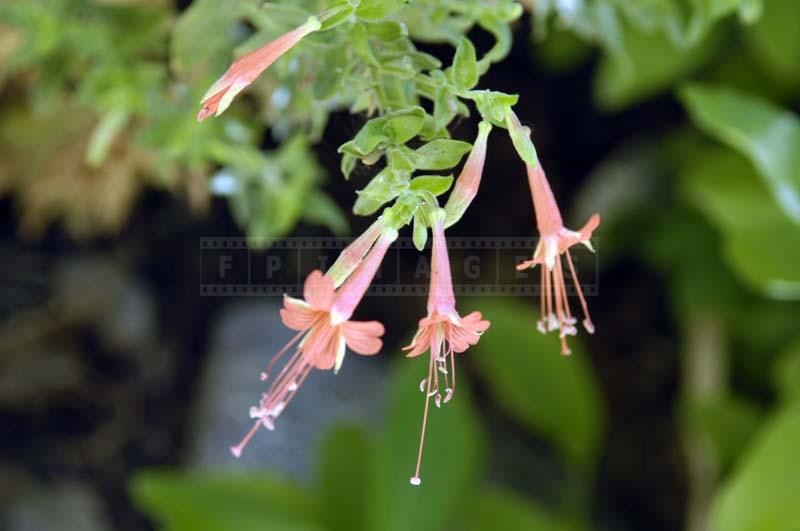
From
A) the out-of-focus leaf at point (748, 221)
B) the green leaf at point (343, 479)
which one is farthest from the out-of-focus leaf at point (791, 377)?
the green leaf at point (343, 479)

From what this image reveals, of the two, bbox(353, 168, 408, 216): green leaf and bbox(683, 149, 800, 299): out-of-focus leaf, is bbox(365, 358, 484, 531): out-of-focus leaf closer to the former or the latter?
bbox(683, 149, 800, 299): out-of-focus leaf

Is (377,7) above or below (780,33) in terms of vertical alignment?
below

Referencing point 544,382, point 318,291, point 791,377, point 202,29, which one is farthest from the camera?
point 544,382

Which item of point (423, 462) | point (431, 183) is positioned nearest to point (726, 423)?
point (423, 462)

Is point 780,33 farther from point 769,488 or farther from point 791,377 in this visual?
point 769,488

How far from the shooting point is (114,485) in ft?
A: 5.25

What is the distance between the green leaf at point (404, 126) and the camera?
1.53 feet

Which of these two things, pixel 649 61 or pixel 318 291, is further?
pixel 649 61

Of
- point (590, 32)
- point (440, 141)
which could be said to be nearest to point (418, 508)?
point (590, 32)

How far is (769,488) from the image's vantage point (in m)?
0.89

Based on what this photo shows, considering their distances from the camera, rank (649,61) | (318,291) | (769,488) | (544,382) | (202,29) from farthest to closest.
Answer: (544,382)
(649,61)
(769,488)
(202,29)
(318,291)

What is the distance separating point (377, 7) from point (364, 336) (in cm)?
17

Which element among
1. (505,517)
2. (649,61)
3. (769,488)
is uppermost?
(649,61)

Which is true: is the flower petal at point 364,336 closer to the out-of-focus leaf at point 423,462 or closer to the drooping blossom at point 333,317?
the drooping blossom at point 333,317
